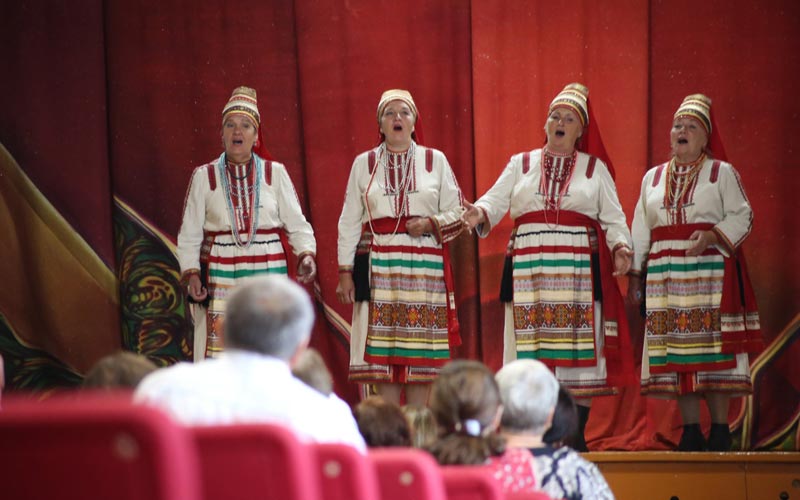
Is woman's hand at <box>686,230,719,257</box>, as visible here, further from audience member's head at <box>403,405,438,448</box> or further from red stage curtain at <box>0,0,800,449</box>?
audience member's head at <box>403,405,438,448</box>

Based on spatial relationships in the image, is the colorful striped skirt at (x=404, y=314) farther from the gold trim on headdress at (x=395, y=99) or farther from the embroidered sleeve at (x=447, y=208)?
the gold trim on headdress at (x=395, y=99)

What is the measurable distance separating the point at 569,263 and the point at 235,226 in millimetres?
1608

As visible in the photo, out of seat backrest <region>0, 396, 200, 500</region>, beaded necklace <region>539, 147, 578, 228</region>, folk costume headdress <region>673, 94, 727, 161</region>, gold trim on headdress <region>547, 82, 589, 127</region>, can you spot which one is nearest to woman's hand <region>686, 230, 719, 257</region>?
folk costume headdress <region>673, 94, 727, 161</region>

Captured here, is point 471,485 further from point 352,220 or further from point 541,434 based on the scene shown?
point 352,220

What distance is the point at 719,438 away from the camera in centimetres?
493

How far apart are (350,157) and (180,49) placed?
1.16 meters

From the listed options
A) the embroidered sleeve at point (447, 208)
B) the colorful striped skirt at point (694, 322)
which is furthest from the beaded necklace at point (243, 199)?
the colorful striped skirt at point (694, 322)

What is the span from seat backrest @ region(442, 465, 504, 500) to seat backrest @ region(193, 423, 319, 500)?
47cm

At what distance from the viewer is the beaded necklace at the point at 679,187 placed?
502 cm

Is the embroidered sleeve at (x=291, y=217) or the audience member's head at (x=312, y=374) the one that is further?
the embroidered sleeve at (x=291, y=217)

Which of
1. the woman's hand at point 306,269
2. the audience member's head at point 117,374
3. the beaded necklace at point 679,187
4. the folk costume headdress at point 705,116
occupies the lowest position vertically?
the audience member's head at point 117,374

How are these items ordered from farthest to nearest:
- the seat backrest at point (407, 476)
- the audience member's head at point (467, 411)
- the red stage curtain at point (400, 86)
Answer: the red stage curtain at point (400, 86), the audience member's head at point (467, 411), the seat backrest at point (407, 476)

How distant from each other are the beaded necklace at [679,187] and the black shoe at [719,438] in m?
0.96

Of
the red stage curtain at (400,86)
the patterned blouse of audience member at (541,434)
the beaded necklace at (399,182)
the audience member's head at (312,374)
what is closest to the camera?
A: the patterned blouse of audience member at (541,434)
